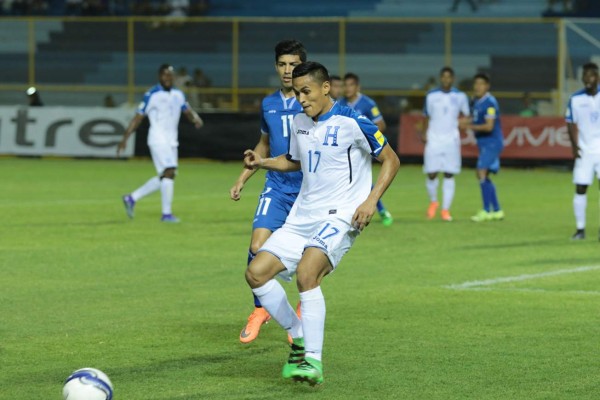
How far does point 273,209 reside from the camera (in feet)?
32.6

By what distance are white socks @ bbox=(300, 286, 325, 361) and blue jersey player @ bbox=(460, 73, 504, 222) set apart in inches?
462

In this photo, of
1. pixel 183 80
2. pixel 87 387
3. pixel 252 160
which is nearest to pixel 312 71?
pixel 252 160

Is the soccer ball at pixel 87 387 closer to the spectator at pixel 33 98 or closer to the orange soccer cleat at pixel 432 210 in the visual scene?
the orange soccer cleat at pixel 432 210

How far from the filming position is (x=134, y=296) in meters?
11.8

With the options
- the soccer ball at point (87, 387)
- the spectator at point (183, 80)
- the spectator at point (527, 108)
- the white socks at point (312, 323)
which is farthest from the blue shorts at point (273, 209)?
the spectator at point (183, 80)

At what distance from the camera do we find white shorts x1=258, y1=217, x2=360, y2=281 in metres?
8.18

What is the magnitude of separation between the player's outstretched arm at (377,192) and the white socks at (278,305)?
2.35 feet

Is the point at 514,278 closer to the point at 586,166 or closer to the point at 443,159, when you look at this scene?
the point at 586,166

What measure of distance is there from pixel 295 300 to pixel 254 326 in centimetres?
208

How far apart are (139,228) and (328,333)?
8.19 meters

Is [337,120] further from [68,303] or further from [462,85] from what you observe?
[462,85]

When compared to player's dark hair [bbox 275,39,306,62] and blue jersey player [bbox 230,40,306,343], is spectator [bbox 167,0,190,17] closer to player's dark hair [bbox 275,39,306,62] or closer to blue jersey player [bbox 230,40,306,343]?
blue jersey player [bbox 230,40,306,343]

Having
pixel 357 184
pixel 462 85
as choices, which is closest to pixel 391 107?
pixel 462 85

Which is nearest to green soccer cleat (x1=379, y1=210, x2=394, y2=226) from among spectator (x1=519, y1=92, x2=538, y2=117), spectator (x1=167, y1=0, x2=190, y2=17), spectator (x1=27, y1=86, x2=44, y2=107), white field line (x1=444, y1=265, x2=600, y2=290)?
white field line (x1=444, y1=265, x2=600, y2=290)
